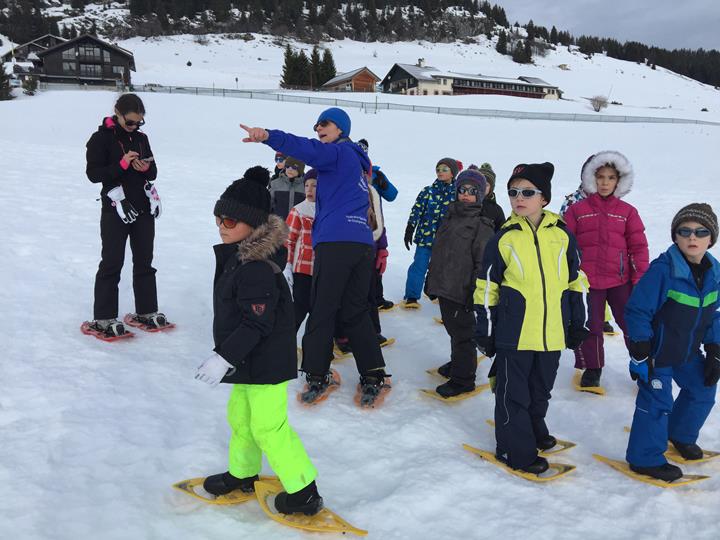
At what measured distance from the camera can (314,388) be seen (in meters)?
3.98

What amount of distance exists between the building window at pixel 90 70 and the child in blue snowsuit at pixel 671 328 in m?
73.5

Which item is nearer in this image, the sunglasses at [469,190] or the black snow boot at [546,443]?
the black snow boot at [546,443]

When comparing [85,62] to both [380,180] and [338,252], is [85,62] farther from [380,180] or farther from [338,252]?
[338,252]

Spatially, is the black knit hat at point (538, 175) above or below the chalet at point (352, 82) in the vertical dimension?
below

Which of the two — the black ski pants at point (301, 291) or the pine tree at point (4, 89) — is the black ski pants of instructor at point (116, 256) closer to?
the black ski pants at point (301, 291)

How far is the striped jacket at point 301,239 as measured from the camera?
460 cm

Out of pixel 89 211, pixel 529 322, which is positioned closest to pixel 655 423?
pixel 529 322

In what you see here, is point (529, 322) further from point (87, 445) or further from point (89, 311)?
point (89, 311)

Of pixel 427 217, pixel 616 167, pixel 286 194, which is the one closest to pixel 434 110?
pixel 427 217

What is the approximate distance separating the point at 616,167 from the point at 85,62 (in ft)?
240

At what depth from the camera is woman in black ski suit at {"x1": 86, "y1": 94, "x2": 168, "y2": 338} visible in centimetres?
445

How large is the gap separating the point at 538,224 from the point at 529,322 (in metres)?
0.65

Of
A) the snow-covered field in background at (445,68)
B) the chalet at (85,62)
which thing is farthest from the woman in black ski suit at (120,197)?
the chalet at (85,62)

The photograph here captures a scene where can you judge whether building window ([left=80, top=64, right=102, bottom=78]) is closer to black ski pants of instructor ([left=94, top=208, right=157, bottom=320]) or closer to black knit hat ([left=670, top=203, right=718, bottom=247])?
black ski pants of instructor ([left=94, top=208, right=157, bottom=320])
